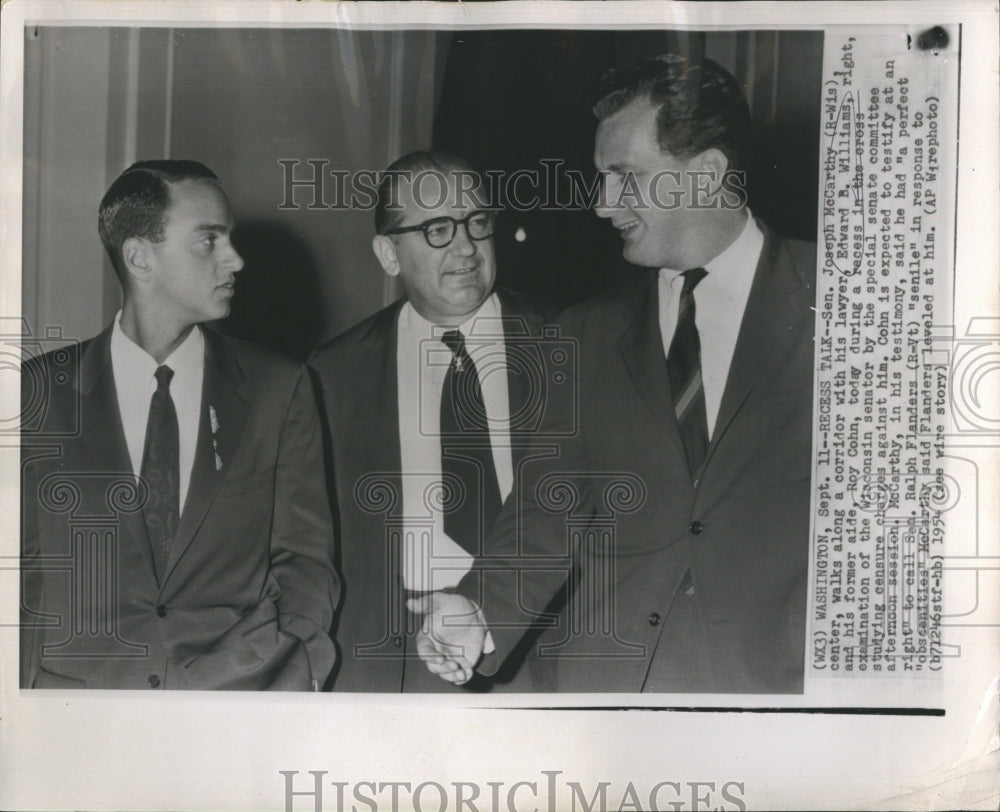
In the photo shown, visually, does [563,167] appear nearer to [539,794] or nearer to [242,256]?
[242,256]

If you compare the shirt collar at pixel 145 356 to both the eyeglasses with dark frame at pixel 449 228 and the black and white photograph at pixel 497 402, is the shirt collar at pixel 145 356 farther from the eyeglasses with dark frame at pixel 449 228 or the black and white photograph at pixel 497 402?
the eyeglasses with dark frame at pixel 449 228

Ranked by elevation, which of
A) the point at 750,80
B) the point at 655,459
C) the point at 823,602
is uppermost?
the point at 750,80

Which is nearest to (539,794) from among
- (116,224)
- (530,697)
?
(530,697)

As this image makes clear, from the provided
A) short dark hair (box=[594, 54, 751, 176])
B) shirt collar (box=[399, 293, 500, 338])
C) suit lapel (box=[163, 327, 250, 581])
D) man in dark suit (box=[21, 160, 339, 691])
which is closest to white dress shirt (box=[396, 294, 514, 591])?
shirt collar (box=[399, 293, 500, 338])

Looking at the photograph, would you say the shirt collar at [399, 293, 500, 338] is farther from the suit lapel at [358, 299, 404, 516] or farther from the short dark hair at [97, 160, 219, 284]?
the short dark hair at [97, 160, 219, 284]

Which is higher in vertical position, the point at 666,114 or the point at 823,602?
the point at 666,114

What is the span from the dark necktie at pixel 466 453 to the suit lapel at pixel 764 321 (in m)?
0.33

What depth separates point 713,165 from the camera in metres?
1.27

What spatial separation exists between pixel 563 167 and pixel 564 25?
187 mm

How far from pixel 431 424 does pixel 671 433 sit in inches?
12.5

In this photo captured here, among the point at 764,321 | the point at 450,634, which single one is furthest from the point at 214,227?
the point at 764,321

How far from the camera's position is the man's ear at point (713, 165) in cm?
127

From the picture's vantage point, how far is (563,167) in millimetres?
1270

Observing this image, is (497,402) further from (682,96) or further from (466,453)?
(682,96)
